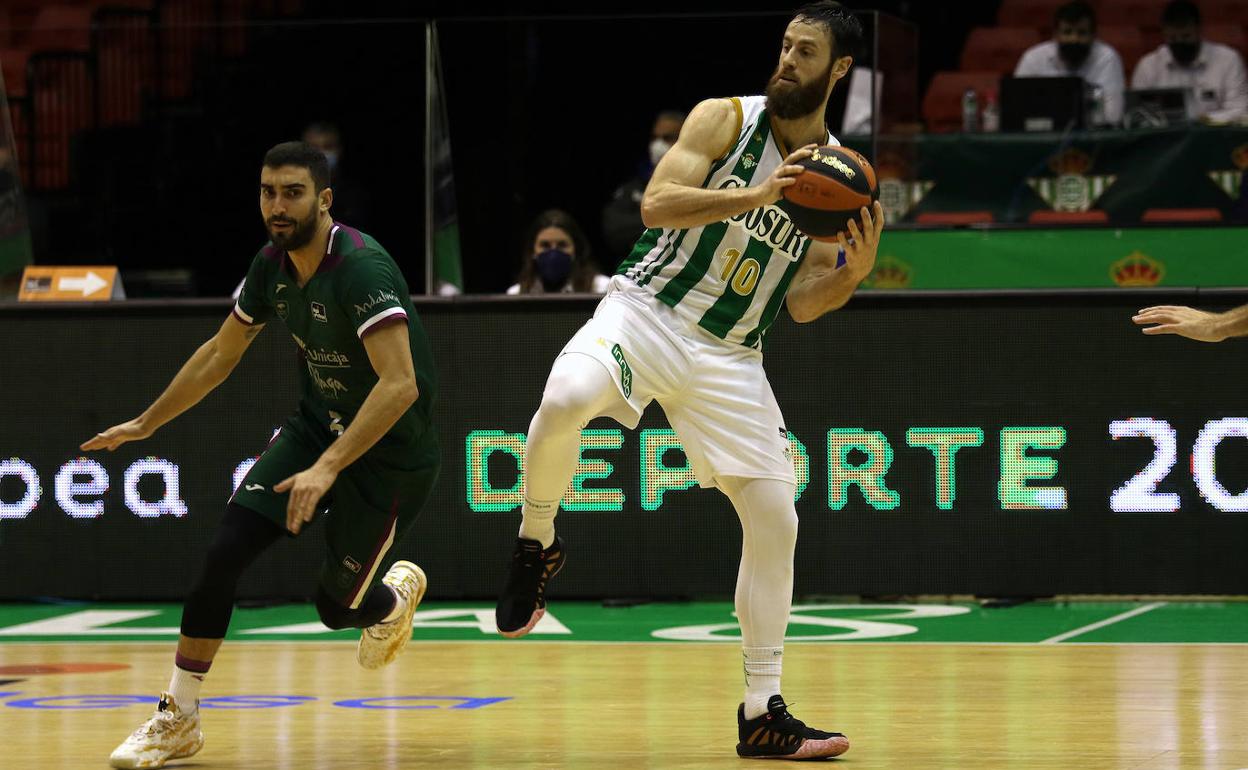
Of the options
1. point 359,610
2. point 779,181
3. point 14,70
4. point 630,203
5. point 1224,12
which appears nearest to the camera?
point 779,181

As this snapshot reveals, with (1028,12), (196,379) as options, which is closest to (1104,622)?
(196,379)

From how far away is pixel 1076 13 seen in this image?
12.4 metres

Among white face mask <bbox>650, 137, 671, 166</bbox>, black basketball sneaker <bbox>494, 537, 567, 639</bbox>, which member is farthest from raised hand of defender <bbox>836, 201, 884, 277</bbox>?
white face mask <bbox>650, 137, 671, 166</bbox>

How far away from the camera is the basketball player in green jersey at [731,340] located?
20.3 ft

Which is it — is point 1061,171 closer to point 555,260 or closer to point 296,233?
point 555,260

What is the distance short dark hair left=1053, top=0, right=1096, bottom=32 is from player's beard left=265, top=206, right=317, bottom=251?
737 centimetres

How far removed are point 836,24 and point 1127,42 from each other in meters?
7.35

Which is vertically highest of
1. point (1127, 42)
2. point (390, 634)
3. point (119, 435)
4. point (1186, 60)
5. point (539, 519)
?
point (1127, 42)

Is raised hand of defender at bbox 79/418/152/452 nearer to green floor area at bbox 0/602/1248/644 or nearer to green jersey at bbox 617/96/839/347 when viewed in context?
green jersey at bbox 617/96/839/347

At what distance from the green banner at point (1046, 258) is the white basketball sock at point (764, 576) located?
4.07 m

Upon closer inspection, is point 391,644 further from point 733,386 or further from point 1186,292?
point 1186,292

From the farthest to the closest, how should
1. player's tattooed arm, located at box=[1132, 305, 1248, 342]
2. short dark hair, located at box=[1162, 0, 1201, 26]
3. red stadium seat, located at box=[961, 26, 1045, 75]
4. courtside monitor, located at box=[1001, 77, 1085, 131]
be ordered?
red stadium seat, located at box=[961, 26, 1045, 75] < short dark hair, located at box=[1162, 0, 1201, 26] < courtside monitor, located at box=[1001, 77, 1085, 131] < player's tattooed arm, located at box=[1132, 305, 1248, 342]

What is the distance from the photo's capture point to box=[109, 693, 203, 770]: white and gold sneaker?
602 cm

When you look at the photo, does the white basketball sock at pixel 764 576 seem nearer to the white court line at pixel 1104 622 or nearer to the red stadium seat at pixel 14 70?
the white court line at pixel 1104 622
